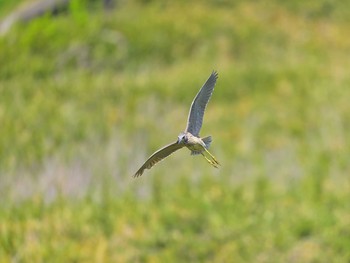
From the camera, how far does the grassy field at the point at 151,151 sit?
9.65m

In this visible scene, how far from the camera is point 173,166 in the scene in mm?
11961

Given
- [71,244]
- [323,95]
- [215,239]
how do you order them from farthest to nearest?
[323,95] → [215,239] → [71,244]

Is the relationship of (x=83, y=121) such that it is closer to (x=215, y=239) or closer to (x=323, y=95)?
(x=215, y=239)

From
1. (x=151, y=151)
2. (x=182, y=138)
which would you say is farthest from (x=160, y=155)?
(x=151, y=151)

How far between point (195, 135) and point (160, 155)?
0.08m

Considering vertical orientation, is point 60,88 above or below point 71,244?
above

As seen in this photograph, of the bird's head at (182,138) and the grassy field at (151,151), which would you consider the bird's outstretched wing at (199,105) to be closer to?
the bird's head at (182,138)

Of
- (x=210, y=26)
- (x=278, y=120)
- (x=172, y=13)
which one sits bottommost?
(x=278, y=120)

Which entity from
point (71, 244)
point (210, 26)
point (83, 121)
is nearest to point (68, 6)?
point (210, 26)

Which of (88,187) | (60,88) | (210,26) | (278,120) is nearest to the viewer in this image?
(88,187)

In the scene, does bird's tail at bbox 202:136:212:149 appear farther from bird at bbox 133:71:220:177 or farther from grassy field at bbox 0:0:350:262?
grassy field at bbox 0:0:350:262

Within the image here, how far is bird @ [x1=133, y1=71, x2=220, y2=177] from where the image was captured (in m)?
1.60

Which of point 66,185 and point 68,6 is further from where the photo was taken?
point 68,6

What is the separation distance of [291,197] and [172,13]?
1350 cm
